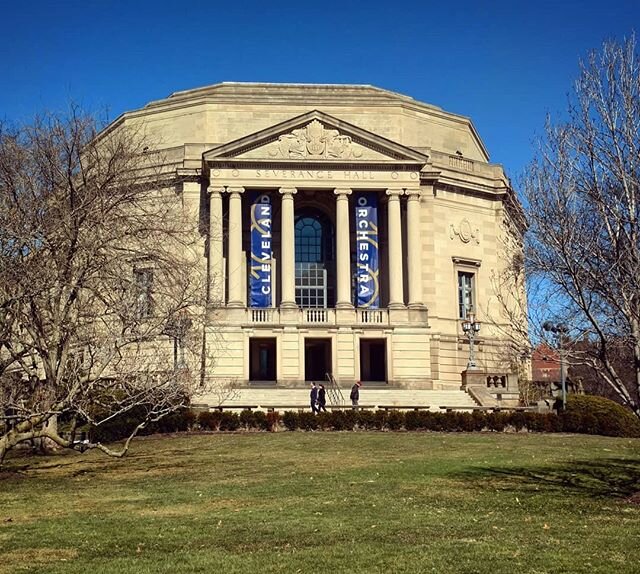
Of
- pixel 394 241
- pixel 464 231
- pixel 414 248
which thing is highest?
pixel 464 231

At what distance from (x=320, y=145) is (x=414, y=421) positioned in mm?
22055

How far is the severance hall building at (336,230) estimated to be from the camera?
48781 mm

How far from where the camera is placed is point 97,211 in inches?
846

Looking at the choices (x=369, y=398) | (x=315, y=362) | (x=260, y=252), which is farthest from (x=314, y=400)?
(x=315, y=362)

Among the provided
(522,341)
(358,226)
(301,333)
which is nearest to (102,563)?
(522,341)

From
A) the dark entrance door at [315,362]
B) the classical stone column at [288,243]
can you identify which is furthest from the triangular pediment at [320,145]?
the dark entrance door at [315,362]

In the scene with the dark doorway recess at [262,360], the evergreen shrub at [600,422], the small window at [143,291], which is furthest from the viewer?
the dark doorway recess at [262,360]

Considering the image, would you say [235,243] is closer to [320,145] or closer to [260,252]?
[260,252]

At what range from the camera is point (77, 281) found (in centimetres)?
2050

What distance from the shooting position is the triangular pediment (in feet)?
165

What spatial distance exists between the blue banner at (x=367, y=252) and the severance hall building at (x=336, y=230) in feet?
0.26

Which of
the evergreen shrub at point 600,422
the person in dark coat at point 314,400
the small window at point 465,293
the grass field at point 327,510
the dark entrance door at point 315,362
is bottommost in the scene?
the grass field at point 327,510

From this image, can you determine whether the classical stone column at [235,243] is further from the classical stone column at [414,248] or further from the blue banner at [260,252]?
the classical stone column at [414,248]

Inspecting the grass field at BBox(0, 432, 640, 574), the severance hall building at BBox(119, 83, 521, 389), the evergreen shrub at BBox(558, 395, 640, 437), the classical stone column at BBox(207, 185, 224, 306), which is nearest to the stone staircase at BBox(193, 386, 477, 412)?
the severance hall building at BBox(119, 83, 521, 389)
